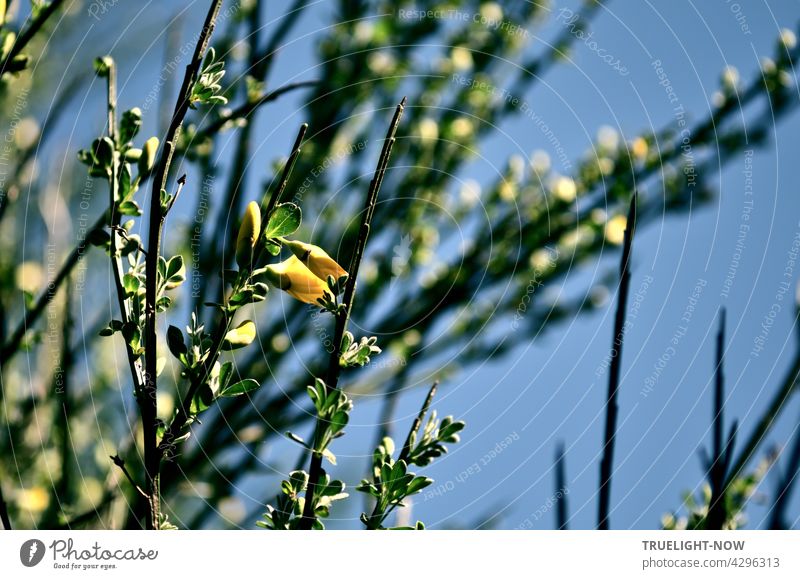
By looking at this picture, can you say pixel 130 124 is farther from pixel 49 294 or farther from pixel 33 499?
pixel 33 499

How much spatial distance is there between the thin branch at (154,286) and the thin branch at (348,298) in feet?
0.34

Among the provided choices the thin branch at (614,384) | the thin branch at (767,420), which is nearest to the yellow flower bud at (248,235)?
the thin branch at (614,384)

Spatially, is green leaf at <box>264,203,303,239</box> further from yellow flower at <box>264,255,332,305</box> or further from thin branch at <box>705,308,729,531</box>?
thin branch at <box>705,308,729,531</box>

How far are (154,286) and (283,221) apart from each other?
0.31ft

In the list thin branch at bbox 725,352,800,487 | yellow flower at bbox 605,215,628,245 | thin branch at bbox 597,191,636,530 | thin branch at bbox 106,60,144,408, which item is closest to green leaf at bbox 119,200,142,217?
thin branch at bbox 106,60,144,408

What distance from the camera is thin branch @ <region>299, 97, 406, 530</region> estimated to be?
437mm

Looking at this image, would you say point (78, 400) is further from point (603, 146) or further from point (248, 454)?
point (603, 146)

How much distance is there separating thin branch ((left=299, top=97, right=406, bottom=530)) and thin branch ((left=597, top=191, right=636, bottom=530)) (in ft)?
0.57

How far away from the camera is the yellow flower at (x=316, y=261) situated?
53cm

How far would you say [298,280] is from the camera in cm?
54

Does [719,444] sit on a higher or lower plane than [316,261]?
lower

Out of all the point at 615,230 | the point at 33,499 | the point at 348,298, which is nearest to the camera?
the point at 348,298

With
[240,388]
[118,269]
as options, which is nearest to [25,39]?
[118,269]
